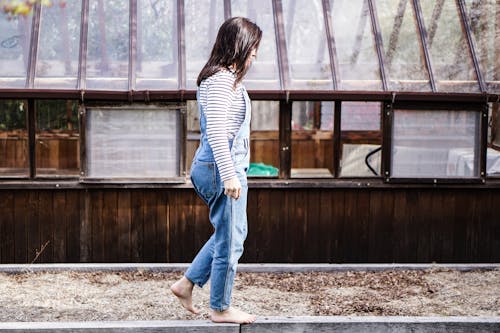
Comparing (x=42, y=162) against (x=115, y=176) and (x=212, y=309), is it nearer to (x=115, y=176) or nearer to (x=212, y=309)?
(x=115, y=176)

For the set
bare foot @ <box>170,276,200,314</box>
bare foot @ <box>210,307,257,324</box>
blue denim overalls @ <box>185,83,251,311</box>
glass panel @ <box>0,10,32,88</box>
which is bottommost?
bare foot @ <box>210,307,257,324</box>

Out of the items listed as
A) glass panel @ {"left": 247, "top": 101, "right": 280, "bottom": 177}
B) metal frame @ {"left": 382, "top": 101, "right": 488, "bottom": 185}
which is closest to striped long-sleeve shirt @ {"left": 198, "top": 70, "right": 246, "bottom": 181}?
metal frame @ {"left": 382, "top": 101, "right": 488, "bottom": 185}

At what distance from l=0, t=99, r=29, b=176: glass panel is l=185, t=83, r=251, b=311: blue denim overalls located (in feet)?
13.2

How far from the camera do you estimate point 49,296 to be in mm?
5914

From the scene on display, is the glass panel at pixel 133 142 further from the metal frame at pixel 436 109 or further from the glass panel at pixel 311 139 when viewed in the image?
the glass panel at pixel 311 139

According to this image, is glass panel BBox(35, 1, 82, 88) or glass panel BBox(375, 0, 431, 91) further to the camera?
glass panel BBox(375, 0, 431, 91)

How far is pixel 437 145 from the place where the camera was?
7.84 m

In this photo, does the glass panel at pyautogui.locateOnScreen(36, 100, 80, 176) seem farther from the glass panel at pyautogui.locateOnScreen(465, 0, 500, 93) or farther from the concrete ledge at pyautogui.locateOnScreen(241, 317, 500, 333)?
the glass panel at pyautogui.locateOnScreen(465, 0, 500, 93)

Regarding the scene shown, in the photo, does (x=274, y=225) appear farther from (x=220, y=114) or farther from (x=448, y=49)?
(x=220, y=114)

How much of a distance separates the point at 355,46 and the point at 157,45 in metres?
2.01

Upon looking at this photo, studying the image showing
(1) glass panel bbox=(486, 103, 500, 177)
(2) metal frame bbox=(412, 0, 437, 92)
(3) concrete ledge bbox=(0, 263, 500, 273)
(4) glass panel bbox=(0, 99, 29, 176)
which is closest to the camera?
(3) concrete ledge bbox=(0, 263, 500, 273)

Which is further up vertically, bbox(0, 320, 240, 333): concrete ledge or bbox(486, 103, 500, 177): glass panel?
bbox(486, 103, 500, 177): glass panel

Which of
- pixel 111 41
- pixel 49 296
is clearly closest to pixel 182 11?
pixel 111 41

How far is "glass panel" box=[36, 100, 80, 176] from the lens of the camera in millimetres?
8773
